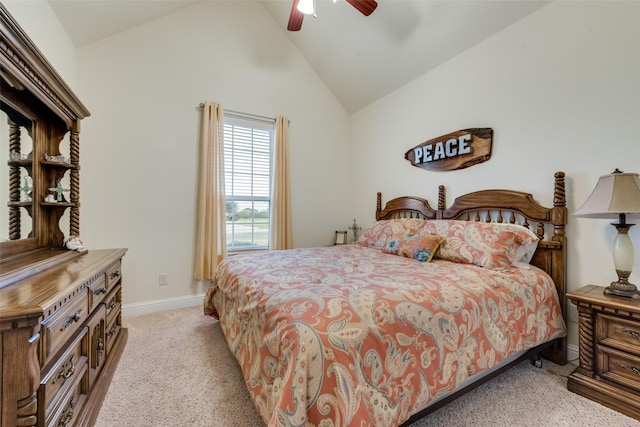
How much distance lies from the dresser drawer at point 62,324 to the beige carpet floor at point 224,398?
24.6 inches

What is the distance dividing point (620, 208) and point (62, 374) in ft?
9.46

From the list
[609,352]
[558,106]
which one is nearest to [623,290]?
Result: [609,352]

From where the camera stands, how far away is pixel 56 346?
1019 mm

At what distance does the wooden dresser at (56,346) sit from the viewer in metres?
0.82

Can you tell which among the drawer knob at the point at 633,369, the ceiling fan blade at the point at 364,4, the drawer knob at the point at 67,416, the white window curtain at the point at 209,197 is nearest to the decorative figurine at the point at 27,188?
the drawer knob at the point at 67,416

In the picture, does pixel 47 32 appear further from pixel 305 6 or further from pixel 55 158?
pixel 305 6

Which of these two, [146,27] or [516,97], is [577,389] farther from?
[146,27]

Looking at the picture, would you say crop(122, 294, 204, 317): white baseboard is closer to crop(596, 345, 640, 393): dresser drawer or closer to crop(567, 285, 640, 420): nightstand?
crop(567, 285, 640, 420): nightstand

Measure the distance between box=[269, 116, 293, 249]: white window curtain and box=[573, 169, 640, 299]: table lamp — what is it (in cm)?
283

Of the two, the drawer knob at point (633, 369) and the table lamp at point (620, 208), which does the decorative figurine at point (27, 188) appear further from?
the drawer knob at point (633, 369)

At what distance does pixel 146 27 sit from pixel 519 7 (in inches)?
142

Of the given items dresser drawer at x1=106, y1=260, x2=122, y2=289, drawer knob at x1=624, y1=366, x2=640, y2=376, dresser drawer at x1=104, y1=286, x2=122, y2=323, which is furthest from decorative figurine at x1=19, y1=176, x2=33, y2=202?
drawer knob at x1=624, y1=366, x2=640, y2=376

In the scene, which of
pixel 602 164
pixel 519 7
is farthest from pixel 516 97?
pixel 602 164

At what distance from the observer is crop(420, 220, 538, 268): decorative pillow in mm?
1920
